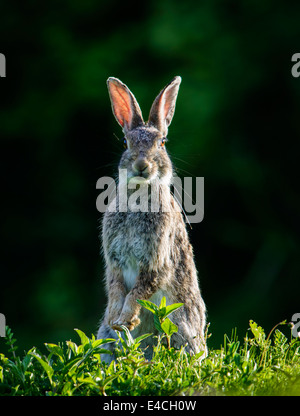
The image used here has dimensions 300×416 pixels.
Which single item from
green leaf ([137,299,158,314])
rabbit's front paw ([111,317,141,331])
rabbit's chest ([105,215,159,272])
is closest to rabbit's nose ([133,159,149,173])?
rabbit's chest ([105,215,159,272])

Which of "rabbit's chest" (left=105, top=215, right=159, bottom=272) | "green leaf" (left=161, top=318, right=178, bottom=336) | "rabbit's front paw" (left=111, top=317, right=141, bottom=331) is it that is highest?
"rabbit's chest" (left=105, top=215, right=159, bottom=272)

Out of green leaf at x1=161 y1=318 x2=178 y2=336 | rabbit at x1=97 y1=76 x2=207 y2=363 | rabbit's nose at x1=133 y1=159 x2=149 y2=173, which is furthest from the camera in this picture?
rabbit at x1=97 y1=76 x2=207 y2=363

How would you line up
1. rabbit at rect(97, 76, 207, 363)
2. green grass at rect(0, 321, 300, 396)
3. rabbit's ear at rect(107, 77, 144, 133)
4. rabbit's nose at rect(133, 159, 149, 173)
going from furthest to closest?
rabbit's ear at rect(107, 77, 144, 133), rabbit at rect(97, 76, 207, 363), rabbit's nose at rect(133, 159, 149, 173), green grass at rect(0, 321, 300, 396)

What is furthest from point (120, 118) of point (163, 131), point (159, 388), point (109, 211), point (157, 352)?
point (159, 388)

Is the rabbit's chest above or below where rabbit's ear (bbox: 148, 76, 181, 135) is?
below

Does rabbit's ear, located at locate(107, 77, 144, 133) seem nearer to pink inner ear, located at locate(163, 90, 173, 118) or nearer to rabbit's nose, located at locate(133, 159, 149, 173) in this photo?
pink inner ear, located at locate(163, 90, 173, 118)

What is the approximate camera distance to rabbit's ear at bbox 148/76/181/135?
4.30m

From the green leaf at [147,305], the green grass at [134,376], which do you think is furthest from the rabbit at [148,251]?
the green grass at [134,376]

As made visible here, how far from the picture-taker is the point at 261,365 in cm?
333

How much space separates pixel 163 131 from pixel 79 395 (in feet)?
6.80

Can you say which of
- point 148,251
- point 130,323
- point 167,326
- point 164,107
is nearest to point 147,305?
point 167,326

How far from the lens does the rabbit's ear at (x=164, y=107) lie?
430 cm

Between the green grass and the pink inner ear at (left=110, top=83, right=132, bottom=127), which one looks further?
the pink inner ear at (left=110, top=83, right=132, bottom=127)
